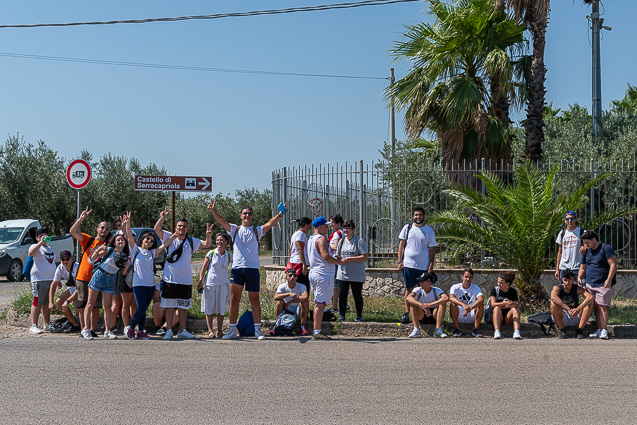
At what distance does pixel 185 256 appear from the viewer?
10.1 metres

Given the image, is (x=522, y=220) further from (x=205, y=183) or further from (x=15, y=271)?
(x=15, y=271)

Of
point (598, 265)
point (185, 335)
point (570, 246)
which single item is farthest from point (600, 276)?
point (185, 335)

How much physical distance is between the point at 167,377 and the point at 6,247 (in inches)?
627

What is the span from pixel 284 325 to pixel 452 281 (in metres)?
4.91

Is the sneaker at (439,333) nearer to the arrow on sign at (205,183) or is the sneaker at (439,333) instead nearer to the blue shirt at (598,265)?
the blue shirt at (598,265)

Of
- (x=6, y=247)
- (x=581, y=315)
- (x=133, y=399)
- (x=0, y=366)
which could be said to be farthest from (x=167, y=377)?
(x=6, y=247)

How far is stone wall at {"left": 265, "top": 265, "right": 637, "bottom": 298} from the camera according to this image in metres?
14.0

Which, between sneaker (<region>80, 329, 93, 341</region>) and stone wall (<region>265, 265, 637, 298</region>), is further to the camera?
stone wall (<region>265, 265, 637, 298</region>)

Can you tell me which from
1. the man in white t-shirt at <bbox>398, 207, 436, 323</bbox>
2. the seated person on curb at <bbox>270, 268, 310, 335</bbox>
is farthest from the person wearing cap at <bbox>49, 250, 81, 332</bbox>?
the man in white t-shirt at <bbox>398, 207, 436, 323</bbox>

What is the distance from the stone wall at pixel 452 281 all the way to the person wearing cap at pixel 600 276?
11.5 feet

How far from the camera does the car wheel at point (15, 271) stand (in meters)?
21.2

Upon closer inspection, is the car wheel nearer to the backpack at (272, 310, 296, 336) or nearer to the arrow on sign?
the arrow on sign

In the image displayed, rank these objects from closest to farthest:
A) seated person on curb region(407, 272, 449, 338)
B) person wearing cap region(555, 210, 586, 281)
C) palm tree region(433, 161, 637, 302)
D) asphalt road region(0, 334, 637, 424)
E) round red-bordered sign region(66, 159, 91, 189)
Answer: asphalt road region(0, 334, 637, 424), seated person on curb region(407, 272, 449, 338), person wearing cap region(555, 210, 586, 281), palm tree region(433, 161, 637, 302), round red-bordered sign region(66, 159, 91, 189)

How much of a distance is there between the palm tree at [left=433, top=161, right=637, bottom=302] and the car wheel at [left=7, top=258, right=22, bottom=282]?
14.1 m
